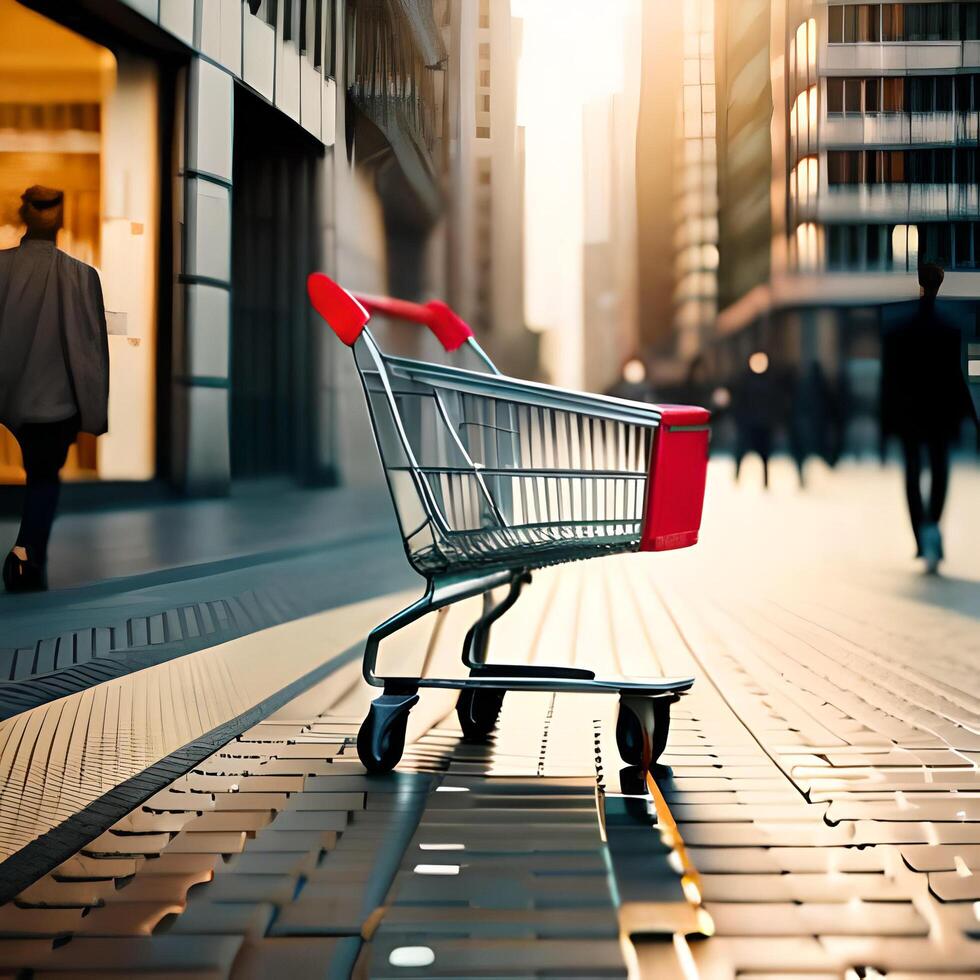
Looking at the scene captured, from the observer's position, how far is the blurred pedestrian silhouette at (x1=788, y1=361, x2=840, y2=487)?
5184mm

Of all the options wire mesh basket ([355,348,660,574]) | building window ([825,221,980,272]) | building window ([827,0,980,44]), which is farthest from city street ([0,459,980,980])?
building window ([827,0,980,44])

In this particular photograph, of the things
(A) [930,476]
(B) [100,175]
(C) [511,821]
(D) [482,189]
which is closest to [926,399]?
(A) [930,476]

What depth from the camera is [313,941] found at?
172cm

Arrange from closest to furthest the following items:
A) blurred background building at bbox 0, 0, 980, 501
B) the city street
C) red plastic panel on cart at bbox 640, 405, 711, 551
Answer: the city street, red plastic panel on cart at bbox 640, 405, 711, 551, blurred background building at bbox 0, 0, 980, 501

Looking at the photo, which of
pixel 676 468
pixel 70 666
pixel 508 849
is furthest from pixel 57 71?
pixel 508 849

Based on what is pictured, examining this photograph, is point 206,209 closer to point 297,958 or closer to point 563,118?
point 563,118

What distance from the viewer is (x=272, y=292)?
13.7 feet

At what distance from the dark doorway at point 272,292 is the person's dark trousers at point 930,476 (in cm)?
283

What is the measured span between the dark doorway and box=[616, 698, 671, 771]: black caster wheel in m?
1.86

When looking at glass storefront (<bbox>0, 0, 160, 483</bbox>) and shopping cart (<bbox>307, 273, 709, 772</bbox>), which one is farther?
glass storefront (<bbox>0, 0, 160, 483</bbox>)

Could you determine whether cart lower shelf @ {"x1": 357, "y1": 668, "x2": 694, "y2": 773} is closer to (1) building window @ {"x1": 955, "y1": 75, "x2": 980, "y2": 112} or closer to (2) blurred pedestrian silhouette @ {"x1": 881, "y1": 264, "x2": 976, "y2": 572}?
(2) blurred pedestrian silhouette @ {"x1": 881, "y1": 264, "x2": 976, "y2": 572}

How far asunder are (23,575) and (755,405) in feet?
12.0

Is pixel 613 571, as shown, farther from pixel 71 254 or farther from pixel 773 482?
pixel 71 254

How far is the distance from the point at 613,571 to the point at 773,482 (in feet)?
4.36
